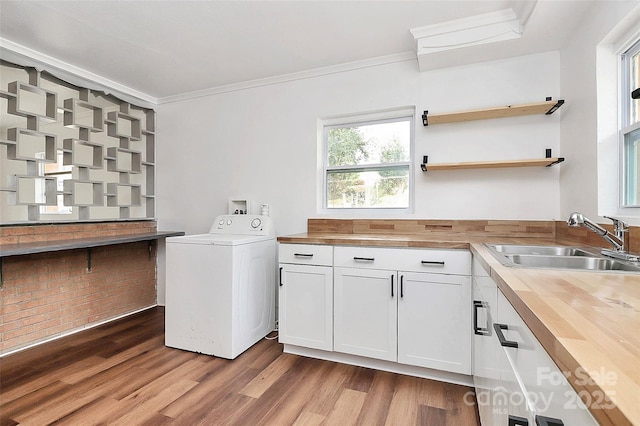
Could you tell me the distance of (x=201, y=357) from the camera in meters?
2.42

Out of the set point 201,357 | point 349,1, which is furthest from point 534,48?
point 201,357

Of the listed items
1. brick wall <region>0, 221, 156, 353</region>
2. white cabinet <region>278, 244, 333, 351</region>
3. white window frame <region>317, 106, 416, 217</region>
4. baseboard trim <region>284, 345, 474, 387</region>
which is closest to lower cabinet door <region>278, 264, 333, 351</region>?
white cabinet <region>278, 244, 333, 351</region>

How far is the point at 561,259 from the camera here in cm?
150

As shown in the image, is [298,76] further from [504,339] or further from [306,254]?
[504,339]

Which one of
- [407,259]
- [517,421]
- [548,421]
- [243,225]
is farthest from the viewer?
[243,225]

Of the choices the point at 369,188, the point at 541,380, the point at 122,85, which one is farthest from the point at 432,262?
the point at 122,85

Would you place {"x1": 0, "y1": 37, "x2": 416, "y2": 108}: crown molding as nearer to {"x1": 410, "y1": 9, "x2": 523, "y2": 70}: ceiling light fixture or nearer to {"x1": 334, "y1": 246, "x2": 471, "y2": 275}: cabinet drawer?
{"x1": 410, "y1": 9, "x2": 523, "y2": 70}: ceiling light fixture

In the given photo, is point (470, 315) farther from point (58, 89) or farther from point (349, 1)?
point (58, 89)

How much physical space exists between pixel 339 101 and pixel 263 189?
3.64 ft

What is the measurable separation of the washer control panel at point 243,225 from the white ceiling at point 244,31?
1365mm

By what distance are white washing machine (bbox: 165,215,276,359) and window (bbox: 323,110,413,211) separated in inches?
37.0

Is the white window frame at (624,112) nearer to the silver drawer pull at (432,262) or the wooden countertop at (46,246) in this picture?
the silver drawer pull at (432,262)

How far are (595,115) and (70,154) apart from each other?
390 centimetres

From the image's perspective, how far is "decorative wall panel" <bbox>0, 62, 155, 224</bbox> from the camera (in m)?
2.54
